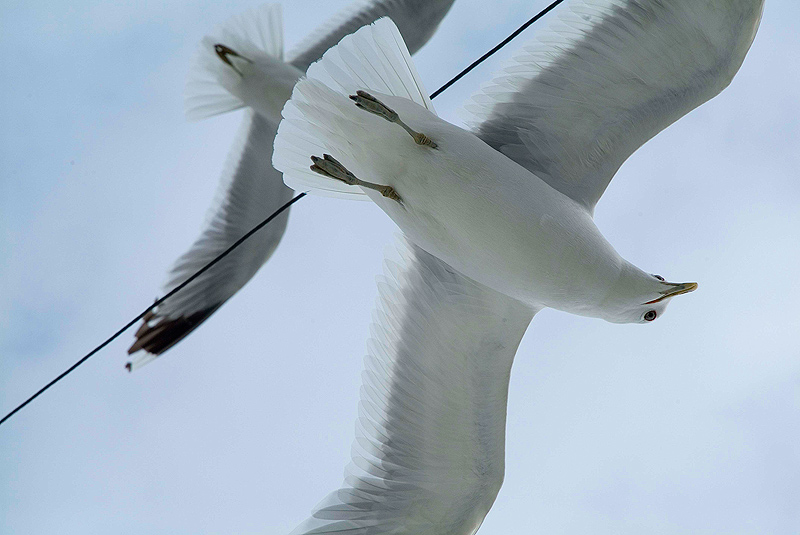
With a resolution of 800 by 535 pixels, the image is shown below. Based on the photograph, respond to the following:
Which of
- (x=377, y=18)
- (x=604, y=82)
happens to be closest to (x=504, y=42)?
(x=604, y=82)

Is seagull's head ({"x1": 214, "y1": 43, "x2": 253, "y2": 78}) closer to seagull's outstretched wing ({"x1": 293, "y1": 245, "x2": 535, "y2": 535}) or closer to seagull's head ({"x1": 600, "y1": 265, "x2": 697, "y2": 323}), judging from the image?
seagull's outstretched wing ({"x1": 293, "y1": 245, "x2": 535, "y2": 535})

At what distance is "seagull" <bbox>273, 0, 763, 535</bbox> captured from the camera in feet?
7.95

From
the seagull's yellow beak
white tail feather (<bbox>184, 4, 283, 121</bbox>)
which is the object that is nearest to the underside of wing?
white tail feather (<bbox>184, 4, 283, 121</bbox>)

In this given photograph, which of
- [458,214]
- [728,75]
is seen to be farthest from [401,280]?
[728,75]

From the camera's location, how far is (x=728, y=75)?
2496mm

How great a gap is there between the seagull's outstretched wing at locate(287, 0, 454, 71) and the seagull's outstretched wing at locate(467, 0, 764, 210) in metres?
1.97

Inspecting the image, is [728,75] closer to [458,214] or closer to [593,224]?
[593,224]

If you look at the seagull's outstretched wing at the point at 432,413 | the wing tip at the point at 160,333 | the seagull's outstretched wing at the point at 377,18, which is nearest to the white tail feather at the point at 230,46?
the seagull's outstretched wing at the point at 377,18

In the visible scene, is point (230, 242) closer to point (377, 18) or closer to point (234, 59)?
point (234, 59)

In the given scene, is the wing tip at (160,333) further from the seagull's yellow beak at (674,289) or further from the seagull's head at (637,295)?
the seagull's yellow beak at (674,289)

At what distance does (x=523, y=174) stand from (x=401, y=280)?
0.61 meters

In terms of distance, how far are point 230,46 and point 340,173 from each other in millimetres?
2157

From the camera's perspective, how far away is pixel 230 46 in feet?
14.4

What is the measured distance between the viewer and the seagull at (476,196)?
2422 mm
